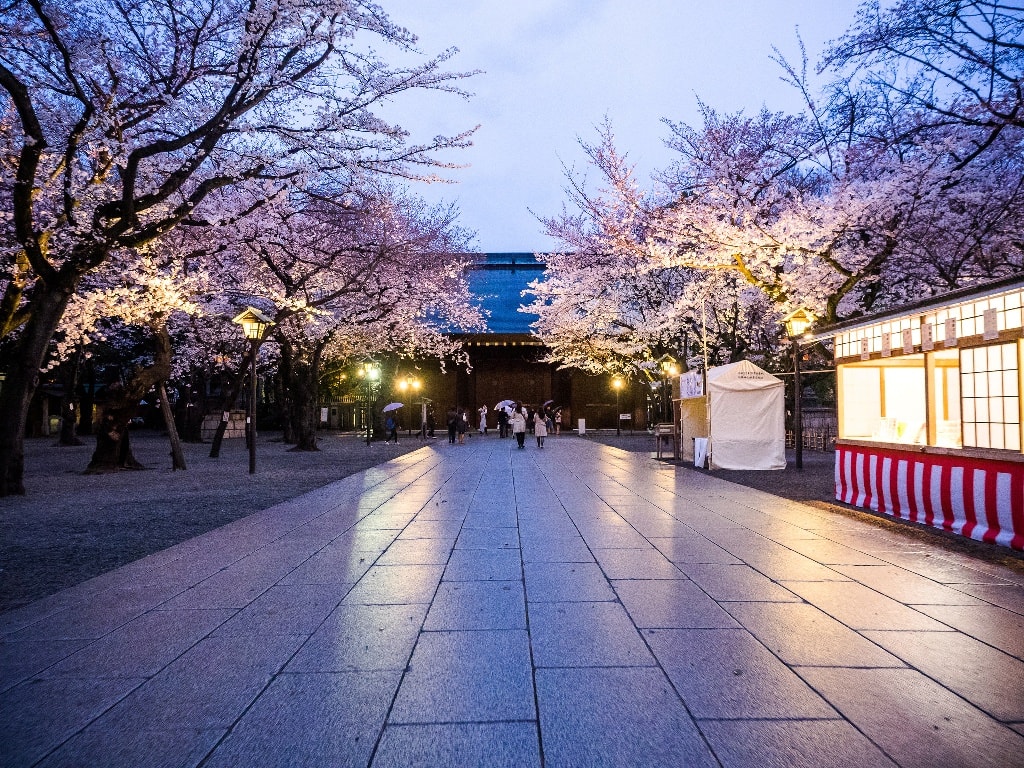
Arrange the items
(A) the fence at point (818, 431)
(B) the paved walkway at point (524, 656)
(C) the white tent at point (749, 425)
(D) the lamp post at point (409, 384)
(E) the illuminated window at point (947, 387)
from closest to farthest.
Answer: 1. (B) the paved walkway at point (524, 656)
2. (E) the illuminated window at point (947, 387)
3. (C) the white tent at point (749, 425)
4. (A) the fence at point (818, 431)
5. (D) the lamp post at point (409, 384)

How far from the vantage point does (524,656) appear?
3898mm

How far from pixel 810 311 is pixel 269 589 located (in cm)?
1572

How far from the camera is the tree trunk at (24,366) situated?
36.1 feet

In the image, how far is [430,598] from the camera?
5.19m

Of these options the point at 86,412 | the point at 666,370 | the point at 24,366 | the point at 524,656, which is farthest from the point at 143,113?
the point at 86,412

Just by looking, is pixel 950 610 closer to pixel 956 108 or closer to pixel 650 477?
pixel 650 477

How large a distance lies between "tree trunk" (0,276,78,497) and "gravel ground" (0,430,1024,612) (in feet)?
2.38

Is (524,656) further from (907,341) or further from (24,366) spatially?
(24,366)

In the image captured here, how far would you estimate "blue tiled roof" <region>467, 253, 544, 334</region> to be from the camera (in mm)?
44344

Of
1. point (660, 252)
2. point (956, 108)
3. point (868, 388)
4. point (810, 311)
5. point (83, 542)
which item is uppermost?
point (956, 108)

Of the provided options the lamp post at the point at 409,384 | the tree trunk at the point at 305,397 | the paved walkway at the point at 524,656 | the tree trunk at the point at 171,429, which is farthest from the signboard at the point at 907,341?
the lamp post at the point at 409,384

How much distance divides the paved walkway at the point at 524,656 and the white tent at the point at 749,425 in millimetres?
9341

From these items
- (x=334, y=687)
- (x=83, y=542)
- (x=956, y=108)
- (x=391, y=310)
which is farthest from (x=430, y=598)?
(x=391, y=310)

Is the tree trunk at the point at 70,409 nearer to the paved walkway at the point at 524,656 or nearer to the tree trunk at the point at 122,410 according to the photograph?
the tree trunk at the point at 122,410
